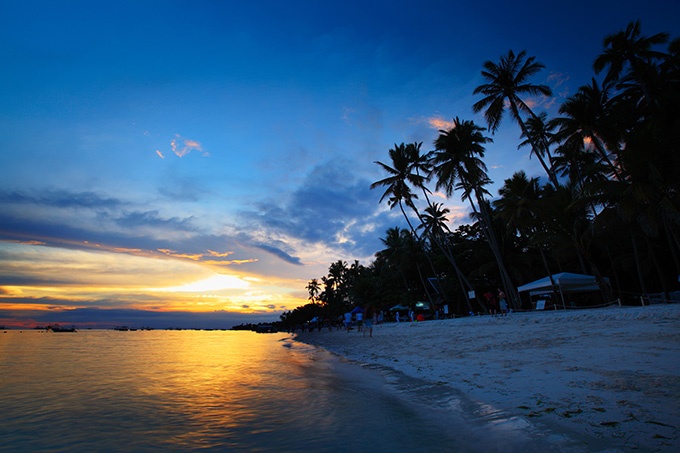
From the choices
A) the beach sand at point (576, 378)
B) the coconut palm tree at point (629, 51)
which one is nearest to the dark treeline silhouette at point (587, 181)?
the coconut palm tree at point (629, 51)

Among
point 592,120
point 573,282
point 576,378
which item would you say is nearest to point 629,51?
point 592,120

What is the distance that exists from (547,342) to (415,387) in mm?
4219

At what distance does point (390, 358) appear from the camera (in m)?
13.4

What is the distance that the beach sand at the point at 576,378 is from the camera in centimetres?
388

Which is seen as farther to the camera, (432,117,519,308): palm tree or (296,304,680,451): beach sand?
(432,117,519,308): palm tree

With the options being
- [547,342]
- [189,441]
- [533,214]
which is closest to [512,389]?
[547,342]

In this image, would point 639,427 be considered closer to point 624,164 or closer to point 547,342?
point 547,342

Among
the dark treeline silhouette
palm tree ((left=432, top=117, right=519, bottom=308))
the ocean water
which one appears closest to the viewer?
the ocean water

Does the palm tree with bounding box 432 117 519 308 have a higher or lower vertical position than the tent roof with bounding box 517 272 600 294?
higher

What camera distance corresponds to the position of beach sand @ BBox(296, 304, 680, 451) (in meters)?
3.88

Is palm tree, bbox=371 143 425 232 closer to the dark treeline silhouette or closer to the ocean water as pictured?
the dark treeline silhouette

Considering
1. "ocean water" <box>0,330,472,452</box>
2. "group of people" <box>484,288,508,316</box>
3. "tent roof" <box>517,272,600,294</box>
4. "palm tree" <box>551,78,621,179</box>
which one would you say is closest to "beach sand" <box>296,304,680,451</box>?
"ocean water" <box>0,330,472,452</box>

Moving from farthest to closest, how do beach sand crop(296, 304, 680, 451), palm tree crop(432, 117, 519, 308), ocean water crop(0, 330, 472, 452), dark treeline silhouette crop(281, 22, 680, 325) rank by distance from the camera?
palm tree crop(432, 117, 519, 308) < dark treeline silhouette crop(281, 22, 680, 325) < ocean water crop(0, 330, 472, 452) < beach sand crop(296, 304, 680, 451)

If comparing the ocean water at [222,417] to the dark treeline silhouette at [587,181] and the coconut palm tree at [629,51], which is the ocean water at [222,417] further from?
the coconut palm tree at [629,51]
